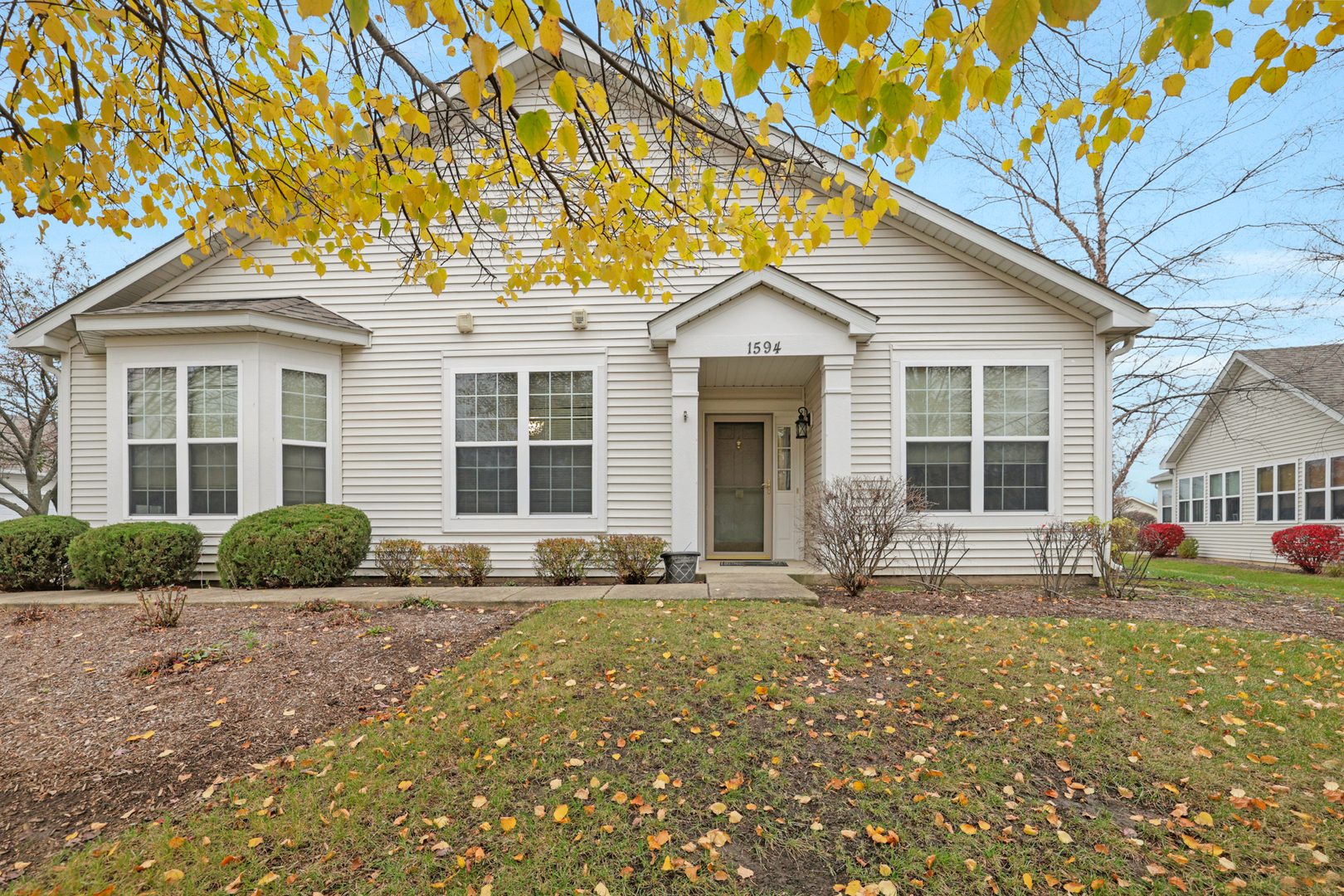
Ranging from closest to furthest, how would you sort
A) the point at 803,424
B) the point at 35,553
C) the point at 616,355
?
the point at 35,553, the point at 616,355, the point at 803,424

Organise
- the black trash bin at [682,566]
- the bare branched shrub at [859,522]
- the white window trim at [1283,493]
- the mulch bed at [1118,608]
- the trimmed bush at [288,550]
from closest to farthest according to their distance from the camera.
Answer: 1. the mulch bed at [1118,608]
2. the bare branched shrub at [859,522]
3. the trimmed bush at [288,550]
4. the black trash bin at [682,566]
5. the white window trim at [1283,493]

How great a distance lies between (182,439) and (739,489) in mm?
7128

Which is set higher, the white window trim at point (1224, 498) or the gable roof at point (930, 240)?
the gable roof at point (930, 240)

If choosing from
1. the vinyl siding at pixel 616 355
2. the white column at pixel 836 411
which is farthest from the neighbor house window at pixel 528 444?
the white column at pixel 836 411

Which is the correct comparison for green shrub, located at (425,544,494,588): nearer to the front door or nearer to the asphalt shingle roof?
the asphalt shingle roof

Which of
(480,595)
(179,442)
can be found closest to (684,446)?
(480,595)

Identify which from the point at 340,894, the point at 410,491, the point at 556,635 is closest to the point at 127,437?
the point at 410,491

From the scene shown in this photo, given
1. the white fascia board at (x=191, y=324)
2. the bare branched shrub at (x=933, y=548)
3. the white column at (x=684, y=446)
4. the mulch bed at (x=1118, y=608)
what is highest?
the white fascia board at (x=191, y=324)

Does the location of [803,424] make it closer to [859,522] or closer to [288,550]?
[859,522]

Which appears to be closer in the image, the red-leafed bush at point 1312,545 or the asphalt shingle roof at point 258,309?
the asphalt shingle roof at point 258,309

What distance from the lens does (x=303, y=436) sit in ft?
26.3

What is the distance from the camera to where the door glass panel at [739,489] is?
919cm

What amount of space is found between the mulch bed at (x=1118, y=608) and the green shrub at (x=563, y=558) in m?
2.68

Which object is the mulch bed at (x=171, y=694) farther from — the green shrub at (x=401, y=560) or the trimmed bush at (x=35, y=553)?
the trimmed bush at (x=35, y=553)
